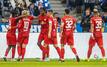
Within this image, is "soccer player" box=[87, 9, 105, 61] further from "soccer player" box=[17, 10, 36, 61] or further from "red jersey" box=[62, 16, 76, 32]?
"soccer player" box=[17, 10, 36, 61]

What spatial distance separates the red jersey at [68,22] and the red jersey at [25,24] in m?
1.55

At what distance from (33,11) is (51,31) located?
7360 mm

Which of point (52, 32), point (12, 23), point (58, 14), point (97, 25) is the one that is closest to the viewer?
point (12, 23)

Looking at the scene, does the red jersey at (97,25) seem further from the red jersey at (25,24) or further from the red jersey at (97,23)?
the red jersey at (25,24)

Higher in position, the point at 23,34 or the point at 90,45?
the point at 23,34

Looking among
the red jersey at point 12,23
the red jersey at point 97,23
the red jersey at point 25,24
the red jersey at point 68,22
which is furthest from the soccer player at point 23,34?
the red jersey at point 97,23

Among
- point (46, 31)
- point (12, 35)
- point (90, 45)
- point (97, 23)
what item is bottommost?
point (90, 45)

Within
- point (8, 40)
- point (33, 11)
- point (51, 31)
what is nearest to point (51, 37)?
point (51, 31)

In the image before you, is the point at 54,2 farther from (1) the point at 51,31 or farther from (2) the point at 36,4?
(1) the point at 51,31

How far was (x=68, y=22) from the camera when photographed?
2712 cm

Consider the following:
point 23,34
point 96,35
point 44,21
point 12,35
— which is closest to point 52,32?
point 44,21

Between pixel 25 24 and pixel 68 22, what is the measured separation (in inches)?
79.8

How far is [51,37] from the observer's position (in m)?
27.8

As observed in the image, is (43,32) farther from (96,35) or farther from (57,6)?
(57,6)
